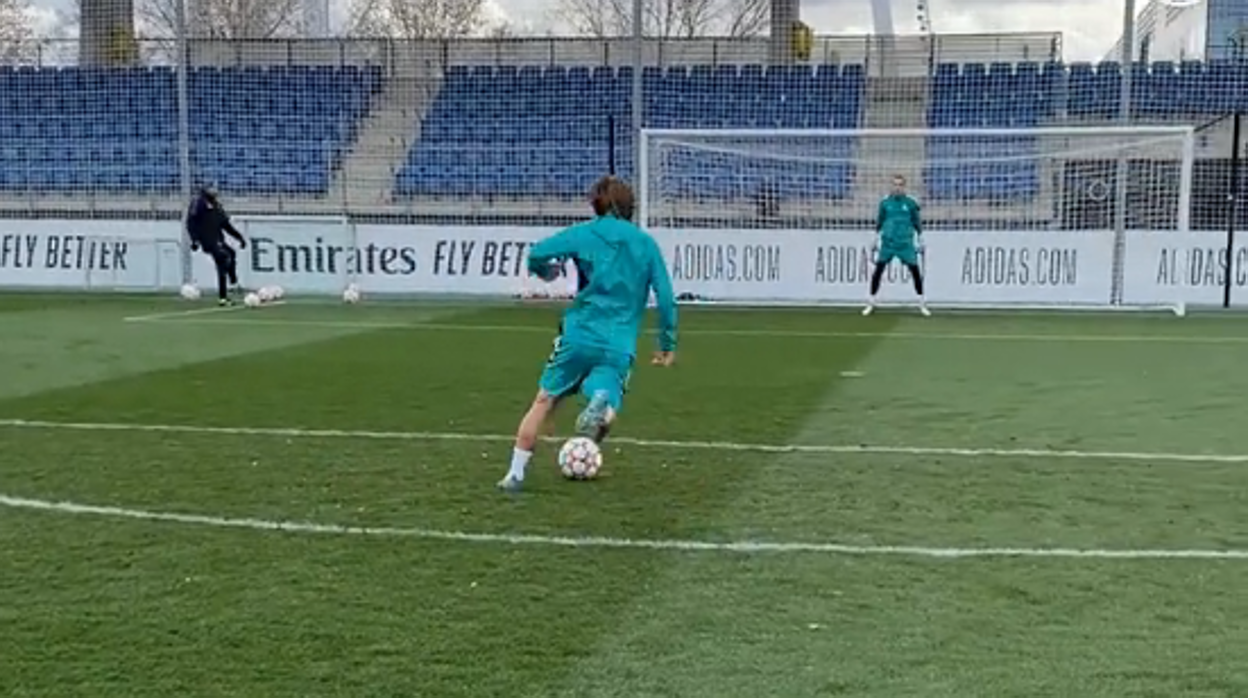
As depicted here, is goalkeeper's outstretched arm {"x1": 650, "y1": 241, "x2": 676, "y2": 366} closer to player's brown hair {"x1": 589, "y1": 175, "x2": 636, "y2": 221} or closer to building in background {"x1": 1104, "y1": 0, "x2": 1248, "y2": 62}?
player's brown hair {"x1": 589, "y1": 175, "x2": 636, "y2": 221}

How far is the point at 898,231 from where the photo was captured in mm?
17688

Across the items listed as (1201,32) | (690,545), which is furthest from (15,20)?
(690,545)

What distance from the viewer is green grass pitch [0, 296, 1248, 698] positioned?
4.71 metres

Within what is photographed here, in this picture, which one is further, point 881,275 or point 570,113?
point 570,113

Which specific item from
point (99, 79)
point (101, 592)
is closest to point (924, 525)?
point (101, 592)

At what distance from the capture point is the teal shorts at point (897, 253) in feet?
58.3

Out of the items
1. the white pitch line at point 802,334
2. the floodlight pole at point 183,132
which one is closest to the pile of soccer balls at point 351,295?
the white pitch line at point 802,334

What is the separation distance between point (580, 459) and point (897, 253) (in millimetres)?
10857

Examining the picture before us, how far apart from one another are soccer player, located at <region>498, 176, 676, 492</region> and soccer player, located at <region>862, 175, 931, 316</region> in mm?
10604

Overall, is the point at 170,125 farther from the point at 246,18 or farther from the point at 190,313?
the point at 246,18

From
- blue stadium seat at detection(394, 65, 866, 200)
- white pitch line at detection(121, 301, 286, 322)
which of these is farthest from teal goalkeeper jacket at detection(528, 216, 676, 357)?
blue stadium seat at detection(394, 65, 866, 200)

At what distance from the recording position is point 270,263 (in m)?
21.5

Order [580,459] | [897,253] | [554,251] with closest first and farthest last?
[554,251], [580,459], [897,253]

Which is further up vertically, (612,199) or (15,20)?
(15,20)
